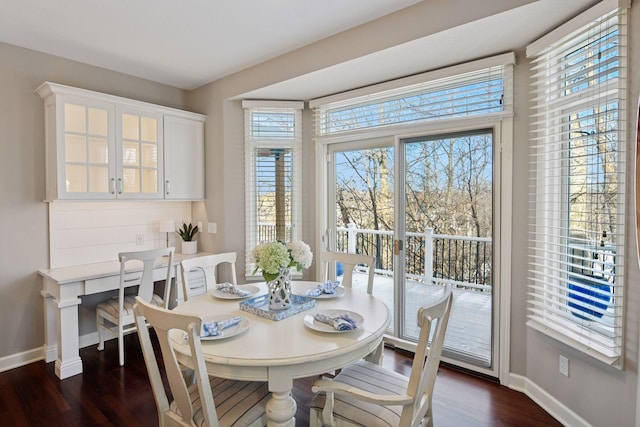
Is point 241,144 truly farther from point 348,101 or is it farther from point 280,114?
point 348,101

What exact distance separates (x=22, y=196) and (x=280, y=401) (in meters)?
2.93

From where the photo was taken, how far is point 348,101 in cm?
342

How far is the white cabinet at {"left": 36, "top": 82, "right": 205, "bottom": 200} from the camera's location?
9.59 ft

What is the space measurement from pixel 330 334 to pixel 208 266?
1.33 metres

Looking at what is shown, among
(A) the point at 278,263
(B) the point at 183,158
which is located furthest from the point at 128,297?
(A) the point at 278,263

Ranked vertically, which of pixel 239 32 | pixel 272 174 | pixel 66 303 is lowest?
pixel 66 303

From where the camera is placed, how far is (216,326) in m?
1.66

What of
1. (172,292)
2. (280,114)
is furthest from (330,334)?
(280,114)

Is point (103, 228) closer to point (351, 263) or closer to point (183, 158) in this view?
point (183, 158)

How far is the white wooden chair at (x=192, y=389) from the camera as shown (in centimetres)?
131

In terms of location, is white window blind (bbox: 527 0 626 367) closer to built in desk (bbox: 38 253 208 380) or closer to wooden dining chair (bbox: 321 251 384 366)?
wooden dining chair (bbox: 321 251 384 366)

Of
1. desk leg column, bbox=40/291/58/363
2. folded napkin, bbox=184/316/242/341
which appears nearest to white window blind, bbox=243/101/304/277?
desk leg column, bbox=40/291/58/363

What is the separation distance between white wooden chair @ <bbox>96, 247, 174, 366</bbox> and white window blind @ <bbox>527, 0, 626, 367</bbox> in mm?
2930

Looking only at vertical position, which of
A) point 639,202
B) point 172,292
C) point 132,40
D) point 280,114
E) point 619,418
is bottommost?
point 619,418
